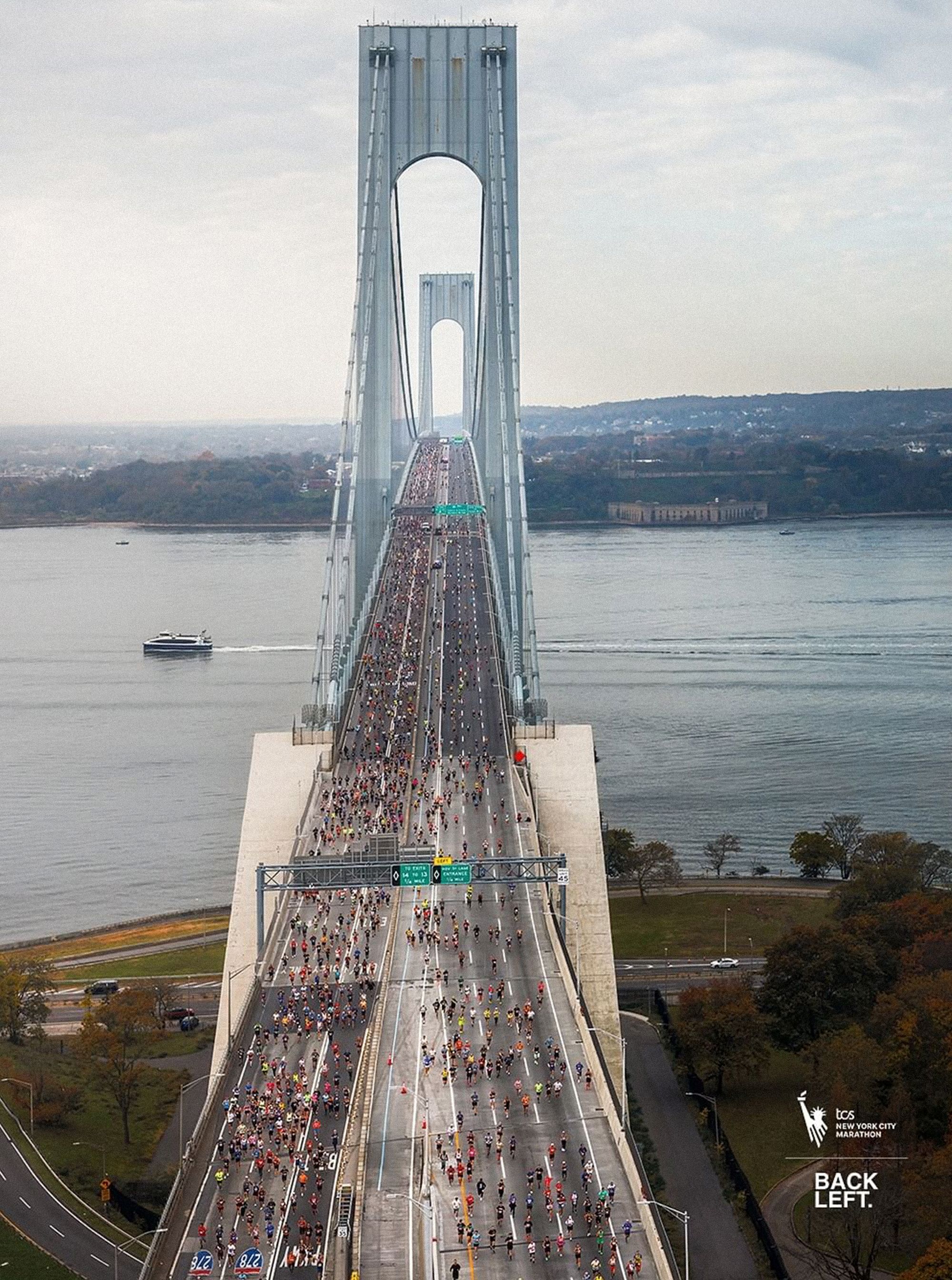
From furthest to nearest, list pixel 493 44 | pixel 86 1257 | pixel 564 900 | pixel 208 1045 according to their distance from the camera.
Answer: pixel 493 44 → pixel 208 1045 → pixel 564 900 → pixel 86 1257

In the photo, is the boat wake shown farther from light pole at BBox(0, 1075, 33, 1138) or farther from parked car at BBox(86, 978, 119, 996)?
light pole at BBox(0, 1075, 33, 1138)

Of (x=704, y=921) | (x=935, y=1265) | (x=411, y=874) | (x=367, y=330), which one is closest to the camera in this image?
(x=935, y=1265)

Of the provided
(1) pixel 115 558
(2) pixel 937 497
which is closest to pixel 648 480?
(2) pixel 937 497

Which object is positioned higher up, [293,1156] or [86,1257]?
[293,1156]

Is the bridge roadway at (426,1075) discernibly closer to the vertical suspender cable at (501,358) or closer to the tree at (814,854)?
the vertical suspender cable at (501,358)

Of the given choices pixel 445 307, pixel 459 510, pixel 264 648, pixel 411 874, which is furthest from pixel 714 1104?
pixel 445 307

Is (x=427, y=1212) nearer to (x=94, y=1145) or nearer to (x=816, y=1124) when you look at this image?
(x=816, y=1124)

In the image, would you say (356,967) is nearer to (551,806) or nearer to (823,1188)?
(823,1188)
